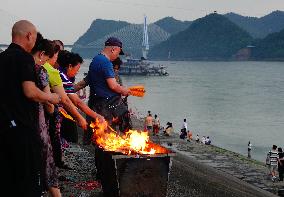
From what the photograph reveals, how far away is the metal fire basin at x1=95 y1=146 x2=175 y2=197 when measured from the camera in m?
6.05

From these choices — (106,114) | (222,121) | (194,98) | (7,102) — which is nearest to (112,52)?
(106,114)

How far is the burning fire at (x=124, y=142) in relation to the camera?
6188 mm

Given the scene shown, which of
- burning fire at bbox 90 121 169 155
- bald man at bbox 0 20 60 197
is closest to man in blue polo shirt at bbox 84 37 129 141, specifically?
burning fire at bbox 90 121 169 155

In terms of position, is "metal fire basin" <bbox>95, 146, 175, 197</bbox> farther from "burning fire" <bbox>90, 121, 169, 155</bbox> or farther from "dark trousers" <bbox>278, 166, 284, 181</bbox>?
"dark trousers" <bbox>278, 166, 284, 181</bbox>

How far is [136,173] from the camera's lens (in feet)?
20.3

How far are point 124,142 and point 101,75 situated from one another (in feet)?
3.42

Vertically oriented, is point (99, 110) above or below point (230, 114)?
above

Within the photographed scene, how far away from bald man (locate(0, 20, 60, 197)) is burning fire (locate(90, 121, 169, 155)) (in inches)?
89.6

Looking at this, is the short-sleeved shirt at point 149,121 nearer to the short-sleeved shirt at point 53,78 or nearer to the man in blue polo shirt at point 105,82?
the man in blue polo shirt at point 105,82

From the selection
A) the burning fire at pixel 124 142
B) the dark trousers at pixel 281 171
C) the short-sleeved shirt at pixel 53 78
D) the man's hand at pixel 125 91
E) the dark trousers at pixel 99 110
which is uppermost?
the short-sleeved shirt at pixel 53 78

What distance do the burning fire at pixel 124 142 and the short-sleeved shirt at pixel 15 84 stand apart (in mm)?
2343

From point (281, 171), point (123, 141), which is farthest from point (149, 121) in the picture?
point (123, 141)

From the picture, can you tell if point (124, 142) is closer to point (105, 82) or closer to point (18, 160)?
point (105, 82)

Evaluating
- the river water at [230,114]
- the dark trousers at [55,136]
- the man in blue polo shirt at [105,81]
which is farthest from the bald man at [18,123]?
the river water at [230,114]
